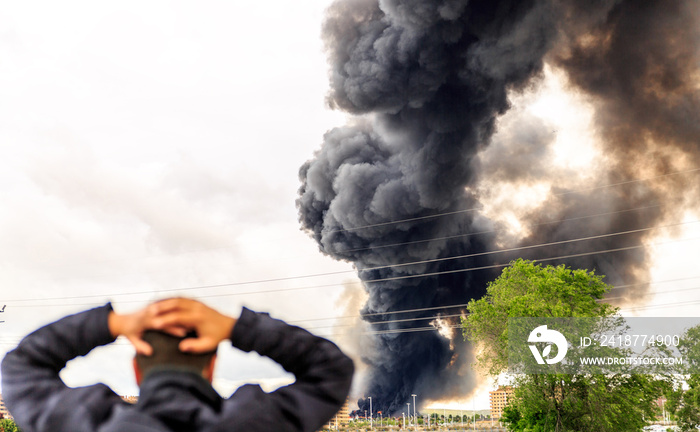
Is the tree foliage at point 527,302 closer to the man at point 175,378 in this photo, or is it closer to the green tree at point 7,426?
the man at point 175,378

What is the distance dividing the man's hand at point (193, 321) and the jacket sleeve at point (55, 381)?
13.6 inches

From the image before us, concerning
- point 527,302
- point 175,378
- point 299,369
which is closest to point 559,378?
point 527,302

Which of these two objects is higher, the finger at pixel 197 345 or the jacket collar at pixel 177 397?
the finger at pixel 197 345

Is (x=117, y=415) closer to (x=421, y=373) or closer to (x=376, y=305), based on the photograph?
(x=376, y=305)

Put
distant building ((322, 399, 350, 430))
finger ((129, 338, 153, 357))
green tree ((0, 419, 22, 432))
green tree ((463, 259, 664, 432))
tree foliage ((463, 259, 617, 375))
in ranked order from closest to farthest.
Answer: finger ((129, 338, 153, 357)) < distant building ((322, 399, 350, 430)) < green tree ((463, 259, 664, 432)) < tree foliage ((463, 259, 617, 375)) < green tree ((0, 419, 22, 432))

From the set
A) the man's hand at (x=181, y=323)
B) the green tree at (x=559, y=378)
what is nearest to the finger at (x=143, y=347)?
the man's hand at (x=181, y=323)

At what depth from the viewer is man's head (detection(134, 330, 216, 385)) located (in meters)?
2.56

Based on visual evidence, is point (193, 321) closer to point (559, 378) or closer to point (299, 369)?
point (299, 369)

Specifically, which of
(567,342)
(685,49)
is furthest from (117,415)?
(685,49)

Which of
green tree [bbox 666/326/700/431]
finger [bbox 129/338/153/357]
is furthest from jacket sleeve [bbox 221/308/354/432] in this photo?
green tree [bbox 666/326/700/431]

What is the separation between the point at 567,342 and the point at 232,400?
103ft

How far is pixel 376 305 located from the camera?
300 feet

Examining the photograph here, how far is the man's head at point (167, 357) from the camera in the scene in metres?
2.56

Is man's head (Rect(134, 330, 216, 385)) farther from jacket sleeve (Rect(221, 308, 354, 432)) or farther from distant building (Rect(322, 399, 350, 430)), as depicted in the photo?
distant building (Rect(322, 399, 350, 430))
